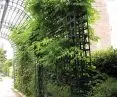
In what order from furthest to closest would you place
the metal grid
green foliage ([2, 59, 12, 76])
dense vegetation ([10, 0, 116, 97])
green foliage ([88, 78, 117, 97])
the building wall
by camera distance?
1. green foliage ([2, 59, 12, 76])
2. the metal grid
3. the building wall
4. dense vegetation ([10, 0, 116, 97])
5. green foliage ([88, 78, 117, 97])

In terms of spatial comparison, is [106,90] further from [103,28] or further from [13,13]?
[13,13]

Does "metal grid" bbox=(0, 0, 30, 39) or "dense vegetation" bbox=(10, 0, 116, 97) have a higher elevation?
"metal grid" bbox=(0, 0, 30, 39)

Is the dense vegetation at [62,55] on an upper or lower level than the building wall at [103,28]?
lower

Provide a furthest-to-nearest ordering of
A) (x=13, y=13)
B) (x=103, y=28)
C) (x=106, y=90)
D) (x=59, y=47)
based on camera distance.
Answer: (x=13, y=13), (x=103, y=28), (x=59, y=47), (x=106, y=90)

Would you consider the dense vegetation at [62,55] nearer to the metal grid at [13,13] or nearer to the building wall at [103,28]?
the metal grid at [13,13]

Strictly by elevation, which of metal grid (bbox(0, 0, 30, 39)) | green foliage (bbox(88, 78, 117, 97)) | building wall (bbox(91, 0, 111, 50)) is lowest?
green foliage (bbox(88, 78, 117, 97))

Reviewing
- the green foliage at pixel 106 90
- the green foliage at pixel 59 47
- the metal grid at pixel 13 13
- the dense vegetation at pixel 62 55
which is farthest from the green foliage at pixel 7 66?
the green foliage at pixel 106 90

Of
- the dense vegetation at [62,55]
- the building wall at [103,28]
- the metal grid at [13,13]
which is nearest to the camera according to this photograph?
the dense vegetation at [62,55]

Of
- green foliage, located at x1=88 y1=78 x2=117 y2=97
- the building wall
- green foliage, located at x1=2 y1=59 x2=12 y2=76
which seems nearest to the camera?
green foliage, located at x1=88 y1=78 x2=117 y2=97

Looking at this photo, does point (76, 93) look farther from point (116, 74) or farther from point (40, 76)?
point (40, 76)

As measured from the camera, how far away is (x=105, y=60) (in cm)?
1202

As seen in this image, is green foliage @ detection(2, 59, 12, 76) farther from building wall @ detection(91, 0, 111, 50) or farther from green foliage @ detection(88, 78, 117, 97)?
green foliage @ detection(88, 78, 117, 97)

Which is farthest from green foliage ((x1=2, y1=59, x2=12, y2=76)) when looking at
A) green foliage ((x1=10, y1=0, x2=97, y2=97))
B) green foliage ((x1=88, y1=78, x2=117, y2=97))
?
green foliage ((x1=88, y1=78, x2=117, y2=97))

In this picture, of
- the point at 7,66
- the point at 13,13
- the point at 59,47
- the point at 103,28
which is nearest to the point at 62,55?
the point at 59,47
